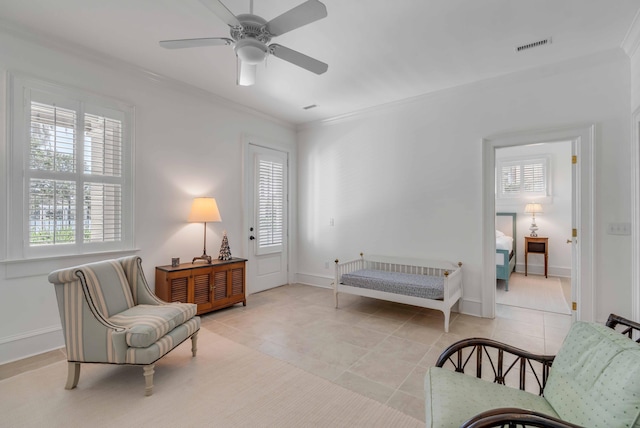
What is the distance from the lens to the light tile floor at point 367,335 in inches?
93.1

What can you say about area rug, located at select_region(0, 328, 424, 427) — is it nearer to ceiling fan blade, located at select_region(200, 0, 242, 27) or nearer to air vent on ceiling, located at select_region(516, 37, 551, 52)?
ceiling fan blade, located at select_region(200, 0, 242, 27)

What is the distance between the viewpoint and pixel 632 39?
8.78 ft

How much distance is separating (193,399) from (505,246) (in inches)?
200

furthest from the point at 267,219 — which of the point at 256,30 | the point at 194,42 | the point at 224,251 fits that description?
the point at 256,30

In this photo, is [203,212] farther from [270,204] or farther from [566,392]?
[566,392]

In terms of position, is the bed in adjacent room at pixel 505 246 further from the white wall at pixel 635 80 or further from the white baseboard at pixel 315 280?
the white baseboard at pixel 315 280

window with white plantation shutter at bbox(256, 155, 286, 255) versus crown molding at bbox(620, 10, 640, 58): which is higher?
crown molding at bbox(620, 10, 640, 58)

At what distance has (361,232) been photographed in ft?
15.9

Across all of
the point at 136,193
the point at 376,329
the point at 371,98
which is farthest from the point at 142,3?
the point at 376,329

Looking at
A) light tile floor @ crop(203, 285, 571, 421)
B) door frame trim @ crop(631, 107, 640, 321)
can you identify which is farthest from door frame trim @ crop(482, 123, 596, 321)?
light tile floor @ crop(203, 285, 571, 421)

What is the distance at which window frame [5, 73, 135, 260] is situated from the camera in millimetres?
2609

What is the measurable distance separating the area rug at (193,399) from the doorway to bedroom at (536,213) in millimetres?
4435

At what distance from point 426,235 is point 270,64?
9.71 ft

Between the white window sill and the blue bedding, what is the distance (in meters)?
2.94
